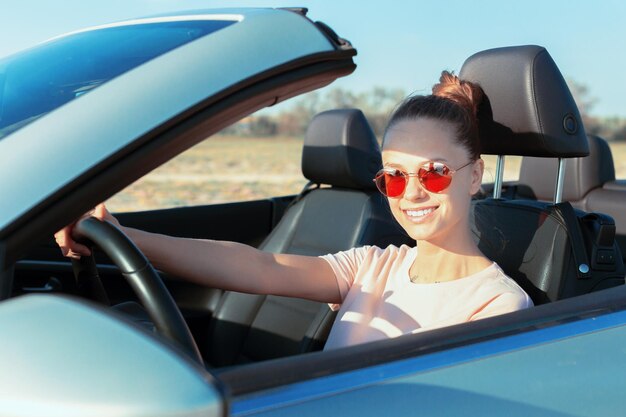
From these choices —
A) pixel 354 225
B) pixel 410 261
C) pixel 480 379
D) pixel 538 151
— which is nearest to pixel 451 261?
pixel 410 261

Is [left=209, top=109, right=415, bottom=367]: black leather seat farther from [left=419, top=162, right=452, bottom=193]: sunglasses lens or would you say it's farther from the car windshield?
the car windshield

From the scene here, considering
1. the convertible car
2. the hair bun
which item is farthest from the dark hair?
the convertible car

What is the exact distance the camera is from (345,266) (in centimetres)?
209

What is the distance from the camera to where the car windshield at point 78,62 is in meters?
1.32

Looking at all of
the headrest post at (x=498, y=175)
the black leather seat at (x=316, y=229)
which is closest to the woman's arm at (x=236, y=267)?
the headrest post at (x=498, y=175)

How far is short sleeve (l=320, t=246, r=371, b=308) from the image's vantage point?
2.07m

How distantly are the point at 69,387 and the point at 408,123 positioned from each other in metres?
1.12

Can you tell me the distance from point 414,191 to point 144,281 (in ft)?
2.39

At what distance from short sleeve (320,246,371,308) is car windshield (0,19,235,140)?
2.48ft

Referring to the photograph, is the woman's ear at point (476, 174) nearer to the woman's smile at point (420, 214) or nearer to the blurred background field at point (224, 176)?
the woman's smile at point (420, 214)

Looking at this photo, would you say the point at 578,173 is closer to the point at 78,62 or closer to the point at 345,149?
the point at 345,149

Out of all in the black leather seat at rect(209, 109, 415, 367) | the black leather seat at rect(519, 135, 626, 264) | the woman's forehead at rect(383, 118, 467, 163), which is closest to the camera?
the woman's forehead at rect(383, 118, 467, 163)

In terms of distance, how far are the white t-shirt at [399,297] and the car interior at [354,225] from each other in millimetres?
341

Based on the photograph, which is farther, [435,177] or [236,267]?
[236,267]
